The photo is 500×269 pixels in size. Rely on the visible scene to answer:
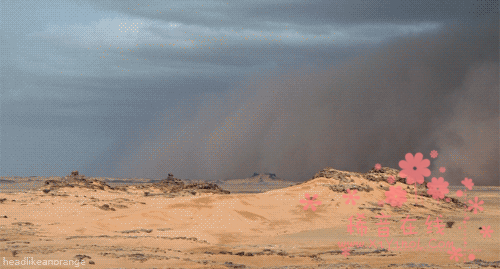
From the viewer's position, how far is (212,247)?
44.7ft

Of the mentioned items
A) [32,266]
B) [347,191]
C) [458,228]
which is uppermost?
[347,191]

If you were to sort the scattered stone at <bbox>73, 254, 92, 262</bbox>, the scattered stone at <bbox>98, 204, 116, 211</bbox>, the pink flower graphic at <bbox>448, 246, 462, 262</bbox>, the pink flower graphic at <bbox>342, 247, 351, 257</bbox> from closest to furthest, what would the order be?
the scattered stone at <bbox>73, 254, 92, 262</bbox>
the pink flower graphic at <bbox>448, 246, 462, 262</bbox>
the pink flower graphic at <bbox>342, 247, 351, 257</bbox>
the scattered stone at <bbox>98, 204, 116, 211</bbox>

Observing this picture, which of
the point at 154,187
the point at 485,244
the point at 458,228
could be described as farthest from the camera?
the point at 154,187

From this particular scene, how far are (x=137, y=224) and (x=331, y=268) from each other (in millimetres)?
8406

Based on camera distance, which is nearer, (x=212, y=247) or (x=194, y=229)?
(x=212, y=247)

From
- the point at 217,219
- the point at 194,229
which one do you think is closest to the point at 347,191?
the point at 217,219

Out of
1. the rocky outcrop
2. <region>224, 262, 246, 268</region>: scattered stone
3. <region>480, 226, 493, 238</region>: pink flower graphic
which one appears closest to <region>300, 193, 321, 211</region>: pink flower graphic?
<region>480, 226, 493, 238</region>: pink flower graphic

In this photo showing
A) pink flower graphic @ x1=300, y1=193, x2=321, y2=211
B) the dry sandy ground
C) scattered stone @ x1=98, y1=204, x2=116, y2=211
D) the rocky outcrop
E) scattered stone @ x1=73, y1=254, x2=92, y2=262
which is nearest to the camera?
scattered stone @ x1=73, y1=254, x2=92, y2=262

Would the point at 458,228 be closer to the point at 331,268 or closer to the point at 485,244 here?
the point at 485,244

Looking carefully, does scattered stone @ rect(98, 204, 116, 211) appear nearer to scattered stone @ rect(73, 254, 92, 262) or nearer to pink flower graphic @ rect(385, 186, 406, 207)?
scattered stone @ rect(73, 254, 92, 262)

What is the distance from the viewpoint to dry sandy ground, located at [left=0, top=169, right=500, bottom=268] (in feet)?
36.2

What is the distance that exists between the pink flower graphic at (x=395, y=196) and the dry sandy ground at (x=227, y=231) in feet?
1.28

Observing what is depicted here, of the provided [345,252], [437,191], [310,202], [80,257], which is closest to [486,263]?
[345,252]

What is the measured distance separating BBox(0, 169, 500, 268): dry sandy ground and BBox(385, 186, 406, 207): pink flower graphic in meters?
0.39
